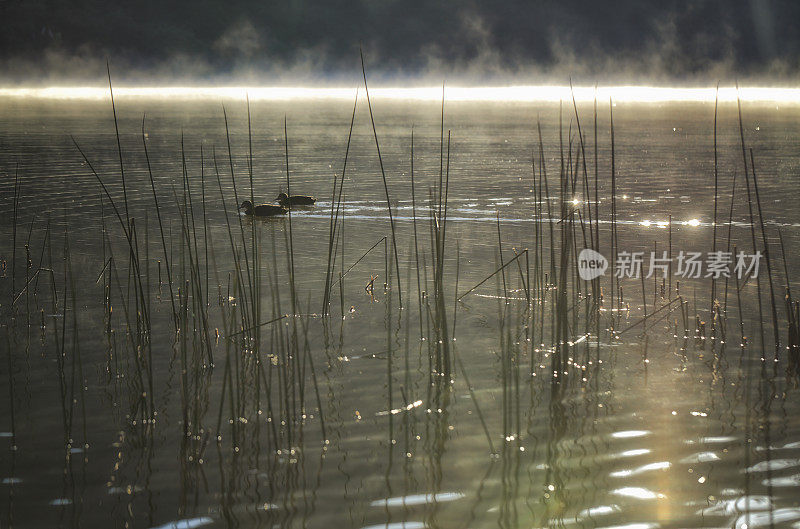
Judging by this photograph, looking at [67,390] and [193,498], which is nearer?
[193,498]

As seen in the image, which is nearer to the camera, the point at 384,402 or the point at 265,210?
the point at 384,402

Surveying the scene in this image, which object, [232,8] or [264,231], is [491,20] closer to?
[232,8]

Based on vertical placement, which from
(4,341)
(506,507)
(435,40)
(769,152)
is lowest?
(506,507)

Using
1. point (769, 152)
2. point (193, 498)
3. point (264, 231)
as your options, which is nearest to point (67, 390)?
point (193, 498)

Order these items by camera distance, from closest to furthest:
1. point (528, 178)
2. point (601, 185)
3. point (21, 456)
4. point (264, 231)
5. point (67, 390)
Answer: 1. point (21, 456)
2. point (67, 390)
3. point (264, 231)
4. point (601, 185)
5. point (528, 178)

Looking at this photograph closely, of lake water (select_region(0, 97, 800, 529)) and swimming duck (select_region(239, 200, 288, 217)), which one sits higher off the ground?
swimming duck (select_region(239, 200, 288, 217))

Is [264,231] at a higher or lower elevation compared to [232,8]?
lower

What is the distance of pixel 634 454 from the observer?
288cm

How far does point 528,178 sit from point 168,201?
4660 millimetres

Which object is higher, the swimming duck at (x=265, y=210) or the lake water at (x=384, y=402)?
the swimming duck at (x=265, y=210)

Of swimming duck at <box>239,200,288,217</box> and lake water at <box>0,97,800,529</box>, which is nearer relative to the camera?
lake water at <box>0,97,800,529</box>

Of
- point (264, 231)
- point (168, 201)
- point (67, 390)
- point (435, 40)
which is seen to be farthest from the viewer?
point (435, 40)

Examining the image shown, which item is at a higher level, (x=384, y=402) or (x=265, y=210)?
(x=265, y=210)

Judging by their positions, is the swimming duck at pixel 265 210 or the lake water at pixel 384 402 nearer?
the lake water at pixel 384 402
